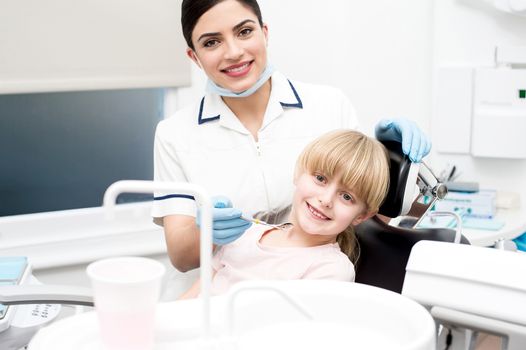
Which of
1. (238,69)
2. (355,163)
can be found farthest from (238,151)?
(355,163)

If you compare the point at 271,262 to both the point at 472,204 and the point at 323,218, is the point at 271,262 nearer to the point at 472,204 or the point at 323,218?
the point at 323,218

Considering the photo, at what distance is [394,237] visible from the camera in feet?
5.37

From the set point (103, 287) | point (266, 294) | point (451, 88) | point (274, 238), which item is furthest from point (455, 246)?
point (451, 88)

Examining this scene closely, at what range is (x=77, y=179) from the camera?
2.98m

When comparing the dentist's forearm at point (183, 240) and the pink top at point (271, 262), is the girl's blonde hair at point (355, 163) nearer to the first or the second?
the pink top at point (271, 262)

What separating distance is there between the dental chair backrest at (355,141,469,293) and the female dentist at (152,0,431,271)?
21 cm

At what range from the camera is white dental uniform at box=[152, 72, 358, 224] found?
189 centimetres

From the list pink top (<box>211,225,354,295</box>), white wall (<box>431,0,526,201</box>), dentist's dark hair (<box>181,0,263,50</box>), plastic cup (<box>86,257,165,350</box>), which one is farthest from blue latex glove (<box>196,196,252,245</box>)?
white wall (<box>431,0,526,201</box>)

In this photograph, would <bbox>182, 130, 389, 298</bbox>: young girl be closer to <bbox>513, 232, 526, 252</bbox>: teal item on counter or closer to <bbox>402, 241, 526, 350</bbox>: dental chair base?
<bbox>402, 241, 526, 350</bbox>: dental chair base

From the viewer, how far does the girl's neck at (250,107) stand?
6.35ft

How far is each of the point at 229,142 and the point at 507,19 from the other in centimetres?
147

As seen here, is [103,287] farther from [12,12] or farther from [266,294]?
[12,12]

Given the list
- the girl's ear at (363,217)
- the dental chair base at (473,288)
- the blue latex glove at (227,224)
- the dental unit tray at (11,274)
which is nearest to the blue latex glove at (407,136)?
the girl's ear at (363,217)

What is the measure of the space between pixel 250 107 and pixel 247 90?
10 cm
